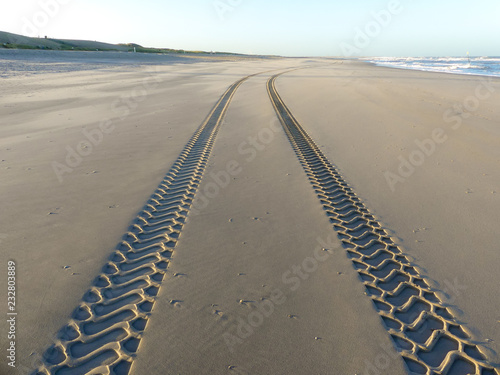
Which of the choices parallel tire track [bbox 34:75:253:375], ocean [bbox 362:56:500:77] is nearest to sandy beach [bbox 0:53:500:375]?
parallel tire track [bbox 34:75:253:375]

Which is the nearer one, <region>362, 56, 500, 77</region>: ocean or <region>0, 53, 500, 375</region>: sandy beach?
<region>0, 53, 500, 375</region>: sandy beach

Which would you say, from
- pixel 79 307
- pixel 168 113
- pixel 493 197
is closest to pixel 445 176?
pixel 493 197

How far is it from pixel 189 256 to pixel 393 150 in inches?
167

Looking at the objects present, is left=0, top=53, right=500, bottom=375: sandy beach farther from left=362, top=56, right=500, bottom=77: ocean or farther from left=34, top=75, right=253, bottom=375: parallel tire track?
left=362, top=56, right=500, bottom=77: ocean

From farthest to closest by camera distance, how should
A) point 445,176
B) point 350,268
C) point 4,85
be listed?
point 4,85, point 445,176, point 350,268

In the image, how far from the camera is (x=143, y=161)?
16.2 feet

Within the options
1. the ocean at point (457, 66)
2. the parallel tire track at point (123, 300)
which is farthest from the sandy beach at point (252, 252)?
the ocean at point (457, 66)

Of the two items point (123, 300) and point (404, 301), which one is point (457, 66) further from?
point (123, 300)

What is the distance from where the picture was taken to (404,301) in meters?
2.28

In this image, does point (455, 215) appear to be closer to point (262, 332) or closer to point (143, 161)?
point (262, 332)

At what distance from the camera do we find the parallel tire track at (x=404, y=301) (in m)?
1.84

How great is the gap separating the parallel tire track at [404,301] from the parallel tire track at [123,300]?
1593mm

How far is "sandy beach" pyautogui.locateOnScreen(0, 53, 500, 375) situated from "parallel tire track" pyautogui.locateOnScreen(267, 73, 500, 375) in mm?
11

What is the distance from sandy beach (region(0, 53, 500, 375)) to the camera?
189cm
